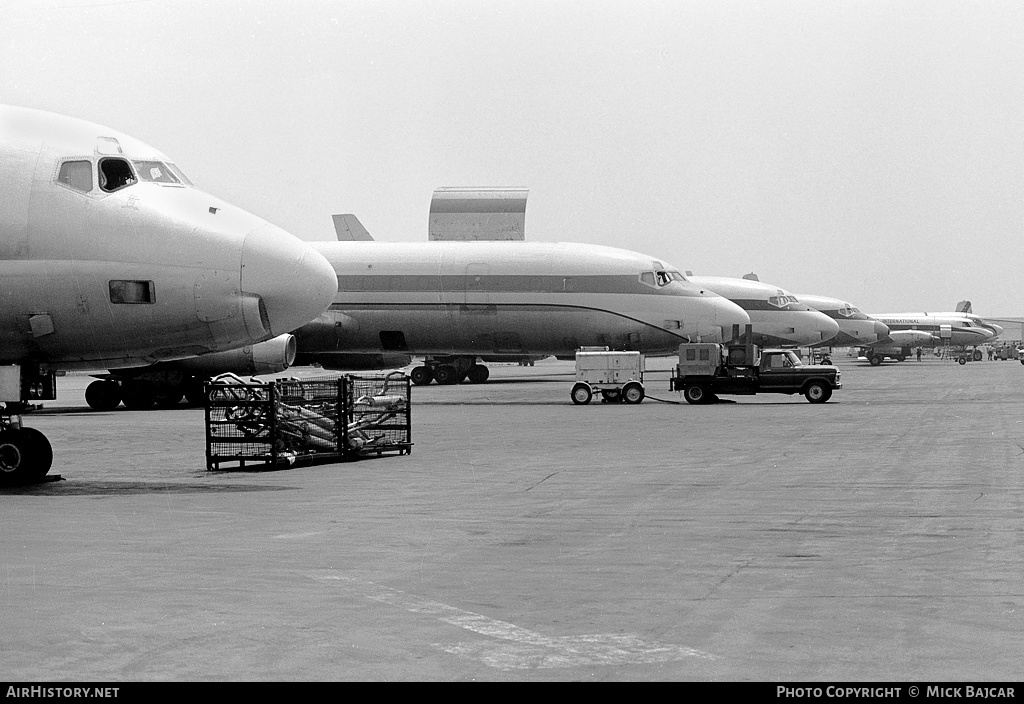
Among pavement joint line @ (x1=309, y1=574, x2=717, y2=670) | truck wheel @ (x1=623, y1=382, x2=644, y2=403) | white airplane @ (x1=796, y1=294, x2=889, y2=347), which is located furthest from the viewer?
white airplane @ (x1=796, y1=294, x2=889, y2=347)

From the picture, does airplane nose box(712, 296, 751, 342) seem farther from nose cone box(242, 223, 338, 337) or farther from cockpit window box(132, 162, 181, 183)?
cockpit window box(132, 162, 181, 183)

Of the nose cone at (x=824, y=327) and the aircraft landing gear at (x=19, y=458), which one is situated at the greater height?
the nose cone at (x=824, y=327)

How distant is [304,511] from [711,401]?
28069mm

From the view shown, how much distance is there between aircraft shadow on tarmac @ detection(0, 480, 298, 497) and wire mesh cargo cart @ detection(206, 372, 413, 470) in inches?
90.3

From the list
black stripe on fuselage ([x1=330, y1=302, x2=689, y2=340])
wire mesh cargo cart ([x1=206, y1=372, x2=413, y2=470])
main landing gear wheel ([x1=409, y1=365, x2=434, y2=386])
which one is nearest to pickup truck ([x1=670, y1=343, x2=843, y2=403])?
black stripe on fuselage ([x1=330, y1=302, x2=689, y2=340])

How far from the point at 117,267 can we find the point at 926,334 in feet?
355

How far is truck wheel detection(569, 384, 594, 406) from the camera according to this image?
131 feet

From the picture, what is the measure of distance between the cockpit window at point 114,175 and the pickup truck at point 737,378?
2620 centimetres

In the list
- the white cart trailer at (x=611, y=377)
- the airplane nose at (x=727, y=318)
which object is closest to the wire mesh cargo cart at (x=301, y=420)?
the white cart trailer at (x=611, y=377)

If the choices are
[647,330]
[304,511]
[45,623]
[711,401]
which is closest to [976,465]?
[304,511]

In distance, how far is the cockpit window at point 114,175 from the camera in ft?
53.8

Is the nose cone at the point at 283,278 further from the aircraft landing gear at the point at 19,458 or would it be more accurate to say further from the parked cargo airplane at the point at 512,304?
the parked cargo airplane at the point at 512,304

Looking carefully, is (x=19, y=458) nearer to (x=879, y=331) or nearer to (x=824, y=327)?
(x=824, y=327)

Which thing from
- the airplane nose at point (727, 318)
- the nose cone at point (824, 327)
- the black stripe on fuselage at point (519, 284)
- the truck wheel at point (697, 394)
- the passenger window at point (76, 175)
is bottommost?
the truck wheel at point (697, 394)
